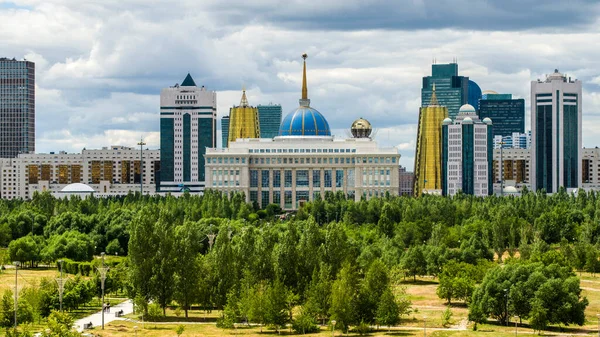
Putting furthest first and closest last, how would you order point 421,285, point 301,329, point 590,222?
point 590,222, point 421,285, point 301,329

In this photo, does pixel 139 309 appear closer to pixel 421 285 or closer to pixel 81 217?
pixel 421 285

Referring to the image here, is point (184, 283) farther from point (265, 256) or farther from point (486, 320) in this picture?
point (486, 320)

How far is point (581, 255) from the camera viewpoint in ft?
432

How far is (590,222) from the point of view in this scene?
513 ft

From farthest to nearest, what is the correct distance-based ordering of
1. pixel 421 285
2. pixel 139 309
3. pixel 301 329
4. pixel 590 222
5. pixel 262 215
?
1. pixel 262 215
2. pixel 590 222
3. pixel 421 285
4. pixel 139 309
5. pixel 301 329

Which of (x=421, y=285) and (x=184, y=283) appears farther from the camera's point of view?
(x=421, y=285)

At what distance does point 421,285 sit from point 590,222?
123 ft

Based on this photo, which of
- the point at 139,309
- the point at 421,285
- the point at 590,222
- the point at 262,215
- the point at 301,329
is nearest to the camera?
the point at 301,329

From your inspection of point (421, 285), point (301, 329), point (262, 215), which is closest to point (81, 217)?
point (262, 215)

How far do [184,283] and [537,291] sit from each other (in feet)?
94.9

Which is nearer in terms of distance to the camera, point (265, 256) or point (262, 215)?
point (265, 256)

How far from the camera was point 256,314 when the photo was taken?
9669cm

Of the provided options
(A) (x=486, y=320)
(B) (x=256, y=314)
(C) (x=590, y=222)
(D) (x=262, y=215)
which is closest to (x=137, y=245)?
(B) (x=256, y=314)

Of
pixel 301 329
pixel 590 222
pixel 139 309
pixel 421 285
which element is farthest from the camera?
pixel 590 222
